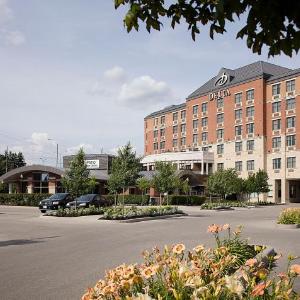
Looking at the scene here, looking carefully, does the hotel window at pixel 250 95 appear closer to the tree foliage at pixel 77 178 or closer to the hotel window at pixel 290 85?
the hotel window at pixel 290 85

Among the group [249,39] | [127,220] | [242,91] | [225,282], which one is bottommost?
[127,220]

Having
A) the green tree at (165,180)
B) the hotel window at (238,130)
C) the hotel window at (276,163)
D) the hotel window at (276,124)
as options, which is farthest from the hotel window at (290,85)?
the green tree at (165,180)

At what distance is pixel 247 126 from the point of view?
70188mm

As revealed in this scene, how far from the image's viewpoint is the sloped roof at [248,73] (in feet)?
229

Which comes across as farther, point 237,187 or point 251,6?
point 237,187

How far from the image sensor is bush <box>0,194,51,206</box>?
47419 millimetres

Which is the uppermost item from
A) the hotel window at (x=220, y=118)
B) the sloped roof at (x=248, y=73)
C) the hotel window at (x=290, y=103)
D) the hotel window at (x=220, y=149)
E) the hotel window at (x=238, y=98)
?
the sloped roof at (x=248, y=73)

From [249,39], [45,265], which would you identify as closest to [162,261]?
[249,39]

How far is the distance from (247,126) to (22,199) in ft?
122

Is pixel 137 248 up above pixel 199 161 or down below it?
below

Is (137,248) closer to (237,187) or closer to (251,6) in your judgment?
(251,6)

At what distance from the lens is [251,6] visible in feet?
11.8

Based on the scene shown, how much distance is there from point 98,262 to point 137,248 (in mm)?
2949

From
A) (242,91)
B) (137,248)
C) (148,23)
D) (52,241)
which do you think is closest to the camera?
(148,23)
